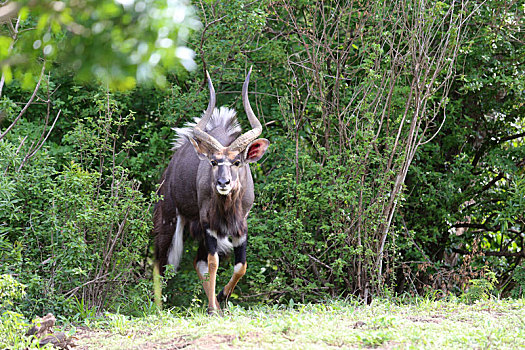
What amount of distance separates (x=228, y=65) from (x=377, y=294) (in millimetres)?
3323

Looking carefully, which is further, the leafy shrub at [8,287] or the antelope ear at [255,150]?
the antelope ear at [255,150]

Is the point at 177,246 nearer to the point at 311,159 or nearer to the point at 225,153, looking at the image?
the point at 225,153

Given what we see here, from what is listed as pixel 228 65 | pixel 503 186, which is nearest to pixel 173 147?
pixel 228 65

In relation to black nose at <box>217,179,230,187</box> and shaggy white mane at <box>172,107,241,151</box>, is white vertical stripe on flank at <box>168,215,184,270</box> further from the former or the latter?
black nose at <box>217,179,230,187</box>

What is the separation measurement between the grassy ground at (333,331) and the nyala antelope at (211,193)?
1.24 m

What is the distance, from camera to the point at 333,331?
175 inches

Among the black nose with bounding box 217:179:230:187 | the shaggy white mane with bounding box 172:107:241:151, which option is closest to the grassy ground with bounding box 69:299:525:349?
the black nose with bounding box 217:179:230:187

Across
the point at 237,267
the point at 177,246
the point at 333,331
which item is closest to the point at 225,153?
the point at 237,267

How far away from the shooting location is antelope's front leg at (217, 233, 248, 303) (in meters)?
6.79

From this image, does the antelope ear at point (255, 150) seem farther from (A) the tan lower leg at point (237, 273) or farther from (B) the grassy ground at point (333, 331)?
(B) the grassy ground at point (333, 331)

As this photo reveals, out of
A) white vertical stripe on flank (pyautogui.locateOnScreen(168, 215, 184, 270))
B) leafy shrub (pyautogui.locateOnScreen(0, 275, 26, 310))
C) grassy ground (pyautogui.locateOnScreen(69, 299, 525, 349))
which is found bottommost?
white vertical stripe on flank (pyautogui.locateOnScreen(168, 215, 184, 270))

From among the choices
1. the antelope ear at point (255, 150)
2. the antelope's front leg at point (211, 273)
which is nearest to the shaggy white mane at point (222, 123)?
the antelope ear at point (255, 150)

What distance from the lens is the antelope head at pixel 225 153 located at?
653 centimetres

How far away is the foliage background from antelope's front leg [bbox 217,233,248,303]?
0.93 feet
